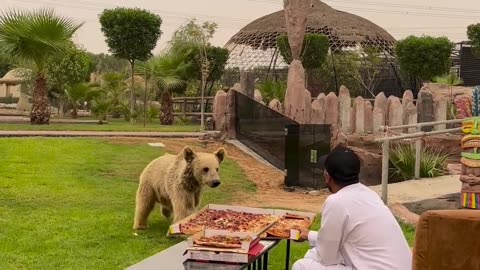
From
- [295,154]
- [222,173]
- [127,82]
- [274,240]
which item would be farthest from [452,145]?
[127,82]

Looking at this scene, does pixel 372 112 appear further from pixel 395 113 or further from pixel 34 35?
pixel 34 35

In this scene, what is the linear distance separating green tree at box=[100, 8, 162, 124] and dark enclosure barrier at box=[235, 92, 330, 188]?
740 centimetres

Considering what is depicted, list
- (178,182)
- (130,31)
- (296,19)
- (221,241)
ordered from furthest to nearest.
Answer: (130,31) < (296,19) < (178,182) < (221,241)

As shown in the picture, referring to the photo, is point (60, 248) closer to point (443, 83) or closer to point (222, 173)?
point (222, 173)

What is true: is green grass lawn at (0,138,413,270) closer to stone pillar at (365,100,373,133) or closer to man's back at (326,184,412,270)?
man's back at (326,184,412,270)

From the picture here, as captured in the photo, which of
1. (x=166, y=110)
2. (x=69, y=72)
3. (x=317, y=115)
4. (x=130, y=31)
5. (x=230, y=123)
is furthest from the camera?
(x=69, y=72)

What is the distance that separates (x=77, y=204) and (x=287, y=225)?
18.5 ft

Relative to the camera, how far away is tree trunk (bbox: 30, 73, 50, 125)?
73.4ft

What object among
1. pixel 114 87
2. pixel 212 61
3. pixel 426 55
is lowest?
pixel 114 87

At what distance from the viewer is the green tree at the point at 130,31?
2520 cm

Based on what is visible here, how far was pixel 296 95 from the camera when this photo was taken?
2005cm

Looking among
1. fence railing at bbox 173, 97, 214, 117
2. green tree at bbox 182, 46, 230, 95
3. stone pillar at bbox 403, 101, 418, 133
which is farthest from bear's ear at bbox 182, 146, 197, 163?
green tree at bbox 182, 46, 230, 95

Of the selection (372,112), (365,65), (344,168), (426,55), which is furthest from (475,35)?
(344,168)

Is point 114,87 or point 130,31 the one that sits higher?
point 130,31
